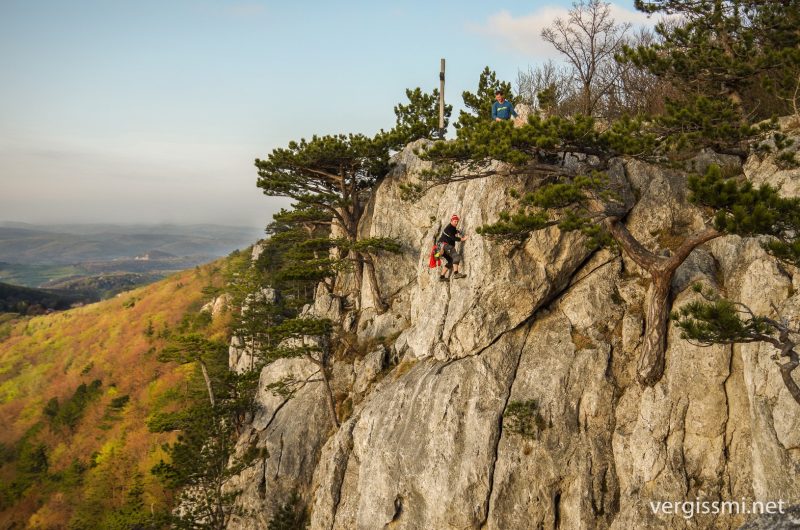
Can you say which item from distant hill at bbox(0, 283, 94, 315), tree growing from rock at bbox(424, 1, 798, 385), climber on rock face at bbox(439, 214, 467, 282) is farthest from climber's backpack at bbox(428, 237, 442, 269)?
distant hill at bbox(0, 283, 94, 315)

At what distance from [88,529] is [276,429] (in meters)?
35.9

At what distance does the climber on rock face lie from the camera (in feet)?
63.8

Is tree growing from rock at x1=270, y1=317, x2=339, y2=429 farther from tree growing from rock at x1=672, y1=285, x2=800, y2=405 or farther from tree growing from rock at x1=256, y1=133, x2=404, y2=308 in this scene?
tree growing from rock at x1=672, y1=285, x2=800, y2=405

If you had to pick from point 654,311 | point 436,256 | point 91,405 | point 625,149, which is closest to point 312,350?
point 436,256

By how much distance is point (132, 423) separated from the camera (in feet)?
214

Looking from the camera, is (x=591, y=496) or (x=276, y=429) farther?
(x=276, y=429)

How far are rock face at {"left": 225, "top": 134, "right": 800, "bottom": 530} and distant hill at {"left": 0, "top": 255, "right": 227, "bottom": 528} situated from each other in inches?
914

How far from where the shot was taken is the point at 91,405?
2901 inches

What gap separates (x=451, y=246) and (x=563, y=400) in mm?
7963

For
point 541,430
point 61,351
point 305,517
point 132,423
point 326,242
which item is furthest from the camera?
point 61,351

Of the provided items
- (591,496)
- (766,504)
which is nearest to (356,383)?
(591,496)

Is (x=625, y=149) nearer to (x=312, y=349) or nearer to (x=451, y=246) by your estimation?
(x=451, y=246)

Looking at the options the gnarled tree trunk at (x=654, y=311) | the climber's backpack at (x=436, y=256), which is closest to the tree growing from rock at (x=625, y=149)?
the gnarled tree trunk at (x=654, y=311)

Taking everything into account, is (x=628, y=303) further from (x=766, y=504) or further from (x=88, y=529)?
(x=88, y=529)
